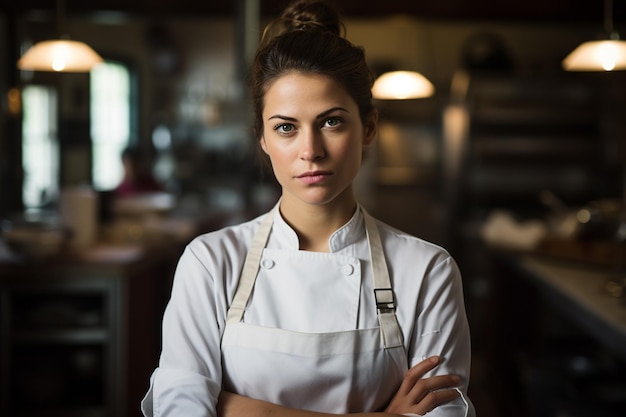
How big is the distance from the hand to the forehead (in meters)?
0.57

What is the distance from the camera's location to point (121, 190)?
844cm

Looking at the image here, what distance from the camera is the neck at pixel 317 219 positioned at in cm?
180

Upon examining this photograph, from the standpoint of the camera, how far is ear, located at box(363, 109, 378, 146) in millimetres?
1831

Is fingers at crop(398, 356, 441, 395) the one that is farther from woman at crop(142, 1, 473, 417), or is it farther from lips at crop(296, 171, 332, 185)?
lips at crop(296, 171, 332, 185)

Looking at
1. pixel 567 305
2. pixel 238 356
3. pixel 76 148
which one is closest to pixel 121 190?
pixel 76 148

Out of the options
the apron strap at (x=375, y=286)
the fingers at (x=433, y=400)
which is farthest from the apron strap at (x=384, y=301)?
the fingers at (x=433, y=400)

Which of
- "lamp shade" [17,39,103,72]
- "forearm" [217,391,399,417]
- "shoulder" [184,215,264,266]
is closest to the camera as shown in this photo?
"forearm" [217,391,399,417]

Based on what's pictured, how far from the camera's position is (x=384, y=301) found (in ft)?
5.65

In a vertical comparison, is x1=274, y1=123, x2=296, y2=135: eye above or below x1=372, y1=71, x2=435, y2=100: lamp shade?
below

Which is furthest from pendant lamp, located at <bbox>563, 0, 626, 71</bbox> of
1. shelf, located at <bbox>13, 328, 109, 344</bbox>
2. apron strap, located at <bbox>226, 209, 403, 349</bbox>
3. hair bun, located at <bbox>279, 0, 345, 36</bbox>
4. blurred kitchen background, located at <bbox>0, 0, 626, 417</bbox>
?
shelf, located at <bbox>13, 328, 109, 344</bbox>

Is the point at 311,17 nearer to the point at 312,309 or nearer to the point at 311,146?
the point at 311,146

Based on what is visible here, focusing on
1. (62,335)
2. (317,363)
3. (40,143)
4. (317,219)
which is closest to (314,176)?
(317,219)

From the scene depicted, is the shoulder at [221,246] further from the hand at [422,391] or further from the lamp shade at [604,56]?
the lamp shade at [604,56]

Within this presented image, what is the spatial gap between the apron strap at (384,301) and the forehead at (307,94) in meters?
0.34
